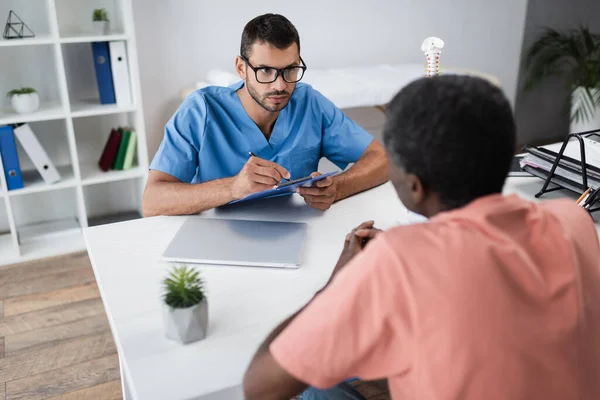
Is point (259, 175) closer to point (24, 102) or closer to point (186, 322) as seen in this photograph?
point (186, 322)

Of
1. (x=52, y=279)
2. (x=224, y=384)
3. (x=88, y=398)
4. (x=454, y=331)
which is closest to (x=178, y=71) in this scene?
(x=52, y=279)

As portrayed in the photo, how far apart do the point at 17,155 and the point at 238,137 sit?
131 centimetres

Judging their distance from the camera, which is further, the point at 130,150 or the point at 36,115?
the point at 130,150

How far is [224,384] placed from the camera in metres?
0.81

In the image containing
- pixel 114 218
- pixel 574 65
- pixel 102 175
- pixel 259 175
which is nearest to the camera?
pixel 259 175

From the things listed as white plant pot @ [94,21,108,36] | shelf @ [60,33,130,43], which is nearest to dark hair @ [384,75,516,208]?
shelf @ [60,33,130,43]

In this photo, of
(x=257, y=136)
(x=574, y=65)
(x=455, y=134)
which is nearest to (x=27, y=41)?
(x=257, y=136)

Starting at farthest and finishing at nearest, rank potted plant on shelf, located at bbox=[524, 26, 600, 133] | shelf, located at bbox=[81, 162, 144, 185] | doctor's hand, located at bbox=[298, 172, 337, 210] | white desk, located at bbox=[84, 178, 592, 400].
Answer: potted plant on shelf, located at bbox=[524, 26, 600, 133] → shelf, located at bbox=[81, 162, 144, 185] → doctor's hand, located at bbox=[298, 172, 337, 210] → white desk, located at bbox=[84, 178, 592, 400]

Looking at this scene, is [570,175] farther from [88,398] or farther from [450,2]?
[450,2]

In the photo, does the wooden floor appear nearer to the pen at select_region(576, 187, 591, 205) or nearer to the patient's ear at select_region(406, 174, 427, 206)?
the pen at select_region(576, 187, 591, 205)

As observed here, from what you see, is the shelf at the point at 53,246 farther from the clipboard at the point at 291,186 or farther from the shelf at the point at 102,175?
the clipboard at the point at 291,186

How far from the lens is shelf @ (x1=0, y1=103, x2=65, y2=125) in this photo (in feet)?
7.72

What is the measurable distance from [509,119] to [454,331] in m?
0.24

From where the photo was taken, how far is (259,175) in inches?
51.1
